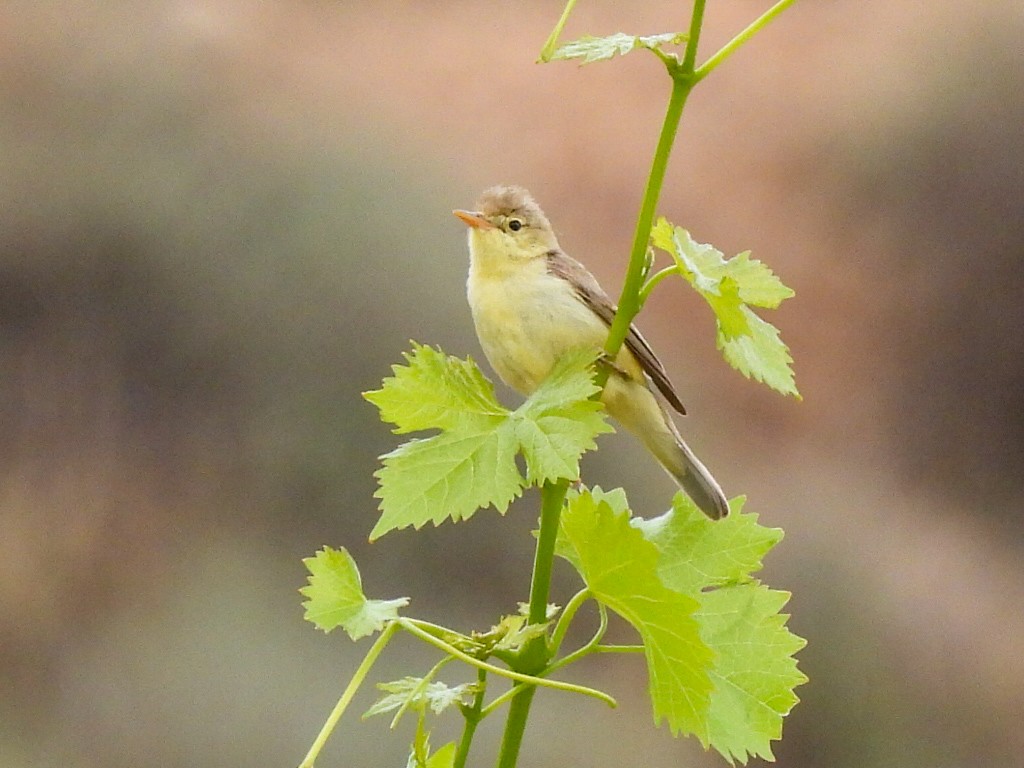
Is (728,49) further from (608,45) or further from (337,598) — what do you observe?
(337,598)

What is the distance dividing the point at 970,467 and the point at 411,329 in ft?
3.80

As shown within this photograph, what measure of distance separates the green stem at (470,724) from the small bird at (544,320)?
31 centimetres

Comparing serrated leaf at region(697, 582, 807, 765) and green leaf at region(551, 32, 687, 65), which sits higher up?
green leaf at region(551, 32, 687, 65)

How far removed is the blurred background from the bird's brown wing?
3.25ft

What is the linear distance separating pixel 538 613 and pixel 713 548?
11 centimetres

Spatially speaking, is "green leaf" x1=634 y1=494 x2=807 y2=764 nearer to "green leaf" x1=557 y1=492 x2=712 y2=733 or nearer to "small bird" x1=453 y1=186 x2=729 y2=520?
"green leaf" x1=557 y1=492 x2=712 y2=733

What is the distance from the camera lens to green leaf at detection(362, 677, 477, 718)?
1.56 ft

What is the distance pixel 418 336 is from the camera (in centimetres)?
213

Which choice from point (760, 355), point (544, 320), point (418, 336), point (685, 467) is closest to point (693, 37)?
point (760, 355)

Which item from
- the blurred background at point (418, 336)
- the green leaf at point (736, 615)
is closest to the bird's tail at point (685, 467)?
the green leaf at point (736, 615)

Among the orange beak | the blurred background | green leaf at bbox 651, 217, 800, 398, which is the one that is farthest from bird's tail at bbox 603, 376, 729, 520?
the blurred background

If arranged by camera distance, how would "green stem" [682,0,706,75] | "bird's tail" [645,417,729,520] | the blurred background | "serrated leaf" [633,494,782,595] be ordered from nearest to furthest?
"green stem" [682,0,706,75] → "serrated leaf" [633,494,782,595] → "bird's tail" [645,417,729,520] → the blurred background

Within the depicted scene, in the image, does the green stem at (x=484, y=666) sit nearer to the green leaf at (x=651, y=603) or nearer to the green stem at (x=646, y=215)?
the green leaf at (x=651, y=603)

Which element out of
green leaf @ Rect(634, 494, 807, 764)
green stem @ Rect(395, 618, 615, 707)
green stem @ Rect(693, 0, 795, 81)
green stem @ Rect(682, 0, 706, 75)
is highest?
green stem @ Rect(682, 0, 706, 75)
